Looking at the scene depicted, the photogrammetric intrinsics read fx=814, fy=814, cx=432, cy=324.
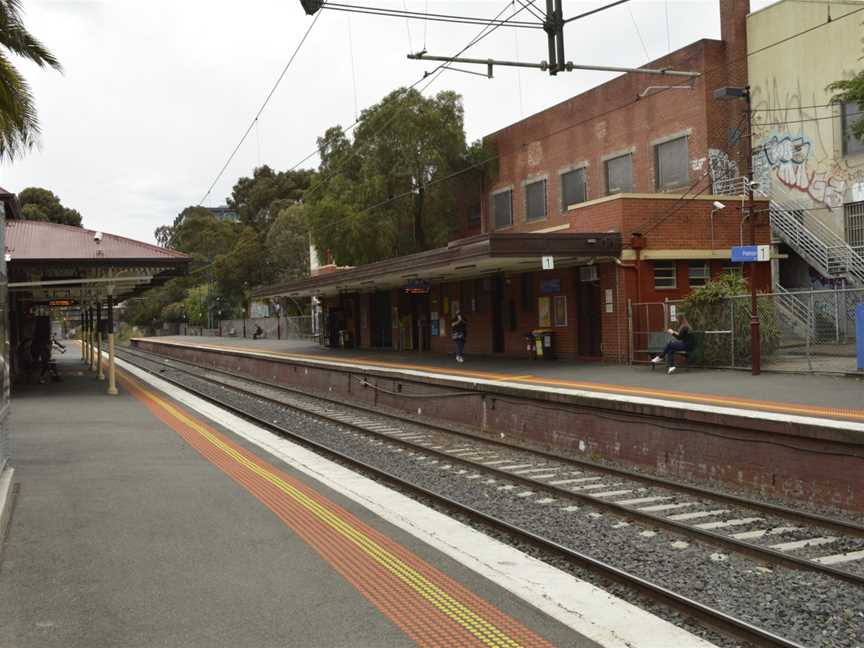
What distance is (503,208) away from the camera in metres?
38.1

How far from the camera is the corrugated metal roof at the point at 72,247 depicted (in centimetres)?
2233

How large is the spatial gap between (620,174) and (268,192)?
63.3 m

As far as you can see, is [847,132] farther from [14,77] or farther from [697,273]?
[14,77]

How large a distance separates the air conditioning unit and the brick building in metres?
0.04

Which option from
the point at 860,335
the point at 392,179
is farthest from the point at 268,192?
the point at 860,335

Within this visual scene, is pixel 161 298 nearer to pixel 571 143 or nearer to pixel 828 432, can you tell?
pixel 571 143

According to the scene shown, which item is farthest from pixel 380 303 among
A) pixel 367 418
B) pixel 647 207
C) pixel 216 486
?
pixel 216 486

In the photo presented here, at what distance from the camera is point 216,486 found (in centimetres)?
888

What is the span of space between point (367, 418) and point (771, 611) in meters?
12.9

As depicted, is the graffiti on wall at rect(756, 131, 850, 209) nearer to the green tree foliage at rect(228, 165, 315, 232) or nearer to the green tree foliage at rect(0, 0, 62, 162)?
the green tree foliage at rect(0, 0, 62, 162)

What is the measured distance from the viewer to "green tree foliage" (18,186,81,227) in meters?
67.8

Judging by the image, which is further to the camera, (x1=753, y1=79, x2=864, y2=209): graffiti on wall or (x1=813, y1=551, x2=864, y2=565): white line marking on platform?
(x1=753, y1=79, x2=864, y2=209): graffiti on wall

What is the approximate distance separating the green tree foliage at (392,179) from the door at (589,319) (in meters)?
15.0

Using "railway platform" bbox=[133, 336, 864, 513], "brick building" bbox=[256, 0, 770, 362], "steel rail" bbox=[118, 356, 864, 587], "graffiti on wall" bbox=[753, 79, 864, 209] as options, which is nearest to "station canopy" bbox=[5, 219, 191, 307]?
"railway platform" bbox=[133, 336, 864, 513]
